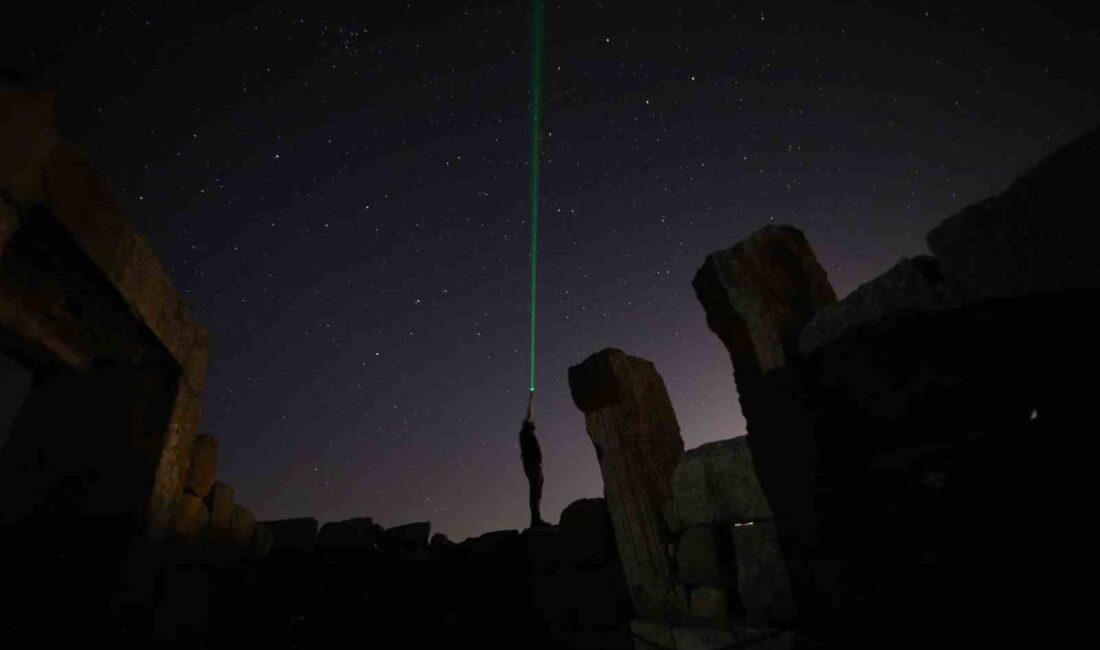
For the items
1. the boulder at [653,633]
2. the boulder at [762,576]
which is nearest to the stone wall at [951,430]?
the boulder at [762,576]

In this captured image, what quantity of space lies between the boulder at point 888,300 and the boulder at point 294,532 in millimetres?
5350

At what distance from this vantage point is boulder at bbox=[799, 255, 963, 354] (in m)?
1.83

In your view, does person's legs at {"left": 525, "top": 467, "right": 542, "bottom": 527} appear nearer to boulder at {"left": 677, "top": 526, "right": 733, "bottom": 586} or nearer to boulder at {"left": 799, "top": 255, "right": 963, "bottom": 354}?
boulder at {"left": 677, "top": 526, "right": 733, "bottom": 586}

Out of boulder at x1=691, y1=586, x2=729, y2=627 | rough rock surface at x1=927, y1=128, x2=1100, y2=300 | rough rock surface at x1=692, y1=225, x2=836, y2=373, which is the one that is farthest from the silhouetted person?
rough rock surface at x1=927, y1=128, x2=1100, y2=300

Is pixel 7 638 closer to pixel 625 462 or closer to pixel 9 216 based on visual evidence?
pixel 9 216

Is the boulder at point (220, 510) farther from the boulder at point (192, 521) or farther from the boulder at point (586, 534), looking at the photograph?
the boulder at point (586, 534)

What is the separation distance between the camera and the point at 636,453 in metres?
3.53

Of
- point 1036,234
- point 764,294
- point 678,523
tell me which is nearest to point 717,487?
point 678,523

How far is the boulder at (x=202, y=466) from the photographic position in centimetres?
434

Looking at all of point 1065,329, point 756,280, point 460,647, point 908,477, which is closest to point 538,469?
point 460,647

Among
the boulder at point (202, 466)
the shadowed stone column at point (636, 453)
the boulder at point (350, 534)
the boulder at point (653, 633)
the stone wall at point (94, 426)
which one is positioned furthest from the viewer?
the boulder at point (350, 534)

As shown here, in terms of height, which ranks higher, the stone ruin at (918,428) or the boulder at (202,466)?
the boulder at (202,466)

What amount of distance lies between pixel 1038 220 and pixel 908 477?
96 cm

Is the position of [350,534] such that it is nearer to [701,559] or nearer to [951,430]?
[701,559]
